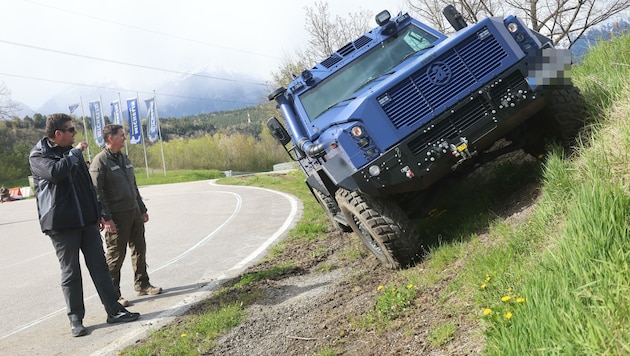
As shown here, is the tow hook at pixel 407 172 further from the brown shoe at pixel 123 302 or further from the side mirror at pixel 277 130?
the brown shoe at pixel 123 302

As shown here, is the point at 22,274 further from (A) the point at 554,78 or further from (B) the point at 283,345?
(A) the point at 554,78

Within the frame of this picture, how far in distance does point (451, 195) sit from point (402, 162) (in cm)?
252

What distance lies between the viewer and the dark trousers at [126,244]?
20.9ft

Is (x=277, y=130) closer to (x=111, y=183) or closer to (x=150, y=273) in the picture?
(x=111, y=183)

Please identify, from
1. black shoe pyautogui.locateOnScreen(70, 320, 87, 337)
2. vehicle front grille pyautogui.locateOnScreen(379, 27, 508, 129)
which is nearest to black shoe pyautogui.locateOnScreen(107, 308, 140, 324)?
black shoe pyautogui.locateOnScreen(70, 320, 87, 337)

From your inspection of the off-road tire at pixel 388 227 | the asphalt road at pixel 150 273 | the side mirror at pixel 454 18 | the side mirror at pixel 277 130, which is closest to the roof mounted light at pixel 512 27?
the side mirror at pixel 454 18

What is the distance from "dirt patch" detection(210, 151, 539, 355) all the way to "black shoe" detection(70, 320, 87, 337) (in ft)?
5.05

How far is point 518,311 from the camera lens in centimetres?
271

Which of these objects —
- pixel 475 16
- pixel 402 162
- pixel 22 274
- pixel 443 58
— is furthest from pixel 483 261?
pixel 475 16

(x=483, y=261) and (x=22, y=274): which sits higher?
(x=22, y=274)

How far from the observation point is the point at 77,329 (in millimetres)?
5273

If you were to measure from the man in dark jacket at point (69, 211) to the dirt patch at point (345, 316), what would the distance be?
155 cm

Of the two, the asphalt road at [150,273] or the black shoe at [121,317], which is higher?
the asphalt road at [150,273]

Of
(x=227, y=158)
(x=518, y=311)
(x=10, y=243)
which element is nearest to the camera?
(x=518, y=311)
